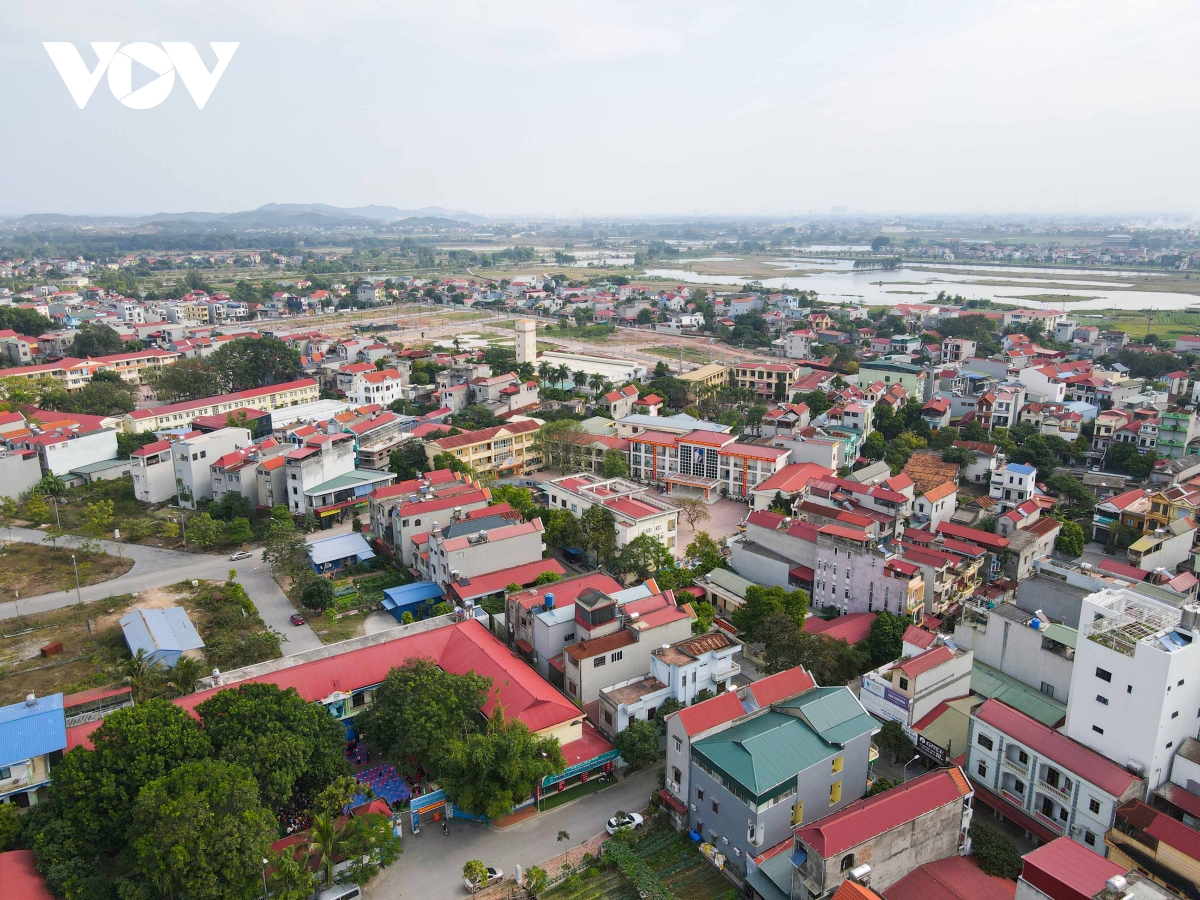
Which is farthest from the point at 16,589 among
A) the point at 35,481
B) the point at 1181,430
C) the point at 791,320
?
the point at 791,320

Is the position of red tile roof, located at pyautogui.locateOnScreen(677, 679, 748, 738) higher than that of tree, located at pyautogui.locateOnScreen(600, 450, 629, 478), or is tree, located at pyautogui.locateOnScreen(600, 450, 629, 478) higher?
red tile roof, located at pyautogui.locateOnScreen(677, 679, 748, 738)

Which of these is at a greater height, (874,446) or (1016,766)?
(874,446)

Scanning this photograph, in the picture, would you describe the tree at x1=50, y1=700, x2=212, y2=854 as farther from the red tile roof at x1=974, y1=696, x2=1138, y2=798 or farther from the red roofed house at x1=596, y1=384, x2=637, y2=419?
the red roofed house at x1=596, y1=384, x2=637, y2=419

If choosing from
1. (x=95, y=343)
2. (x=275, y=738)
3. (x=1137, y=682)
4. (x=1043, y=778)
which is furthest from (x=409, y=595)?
(x=95, y=343)

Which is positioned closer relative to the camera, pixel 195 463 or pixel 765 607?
pixel 765 607

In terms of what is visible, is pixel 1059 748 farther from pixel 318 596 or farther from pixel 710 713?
pixel 318 596

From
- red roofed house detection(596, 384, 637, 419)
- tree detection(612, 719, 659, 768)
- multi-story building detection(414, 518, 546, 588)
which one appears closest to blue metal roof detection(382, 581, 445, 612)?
multi-story building detection(414, 518, 546, 588)
